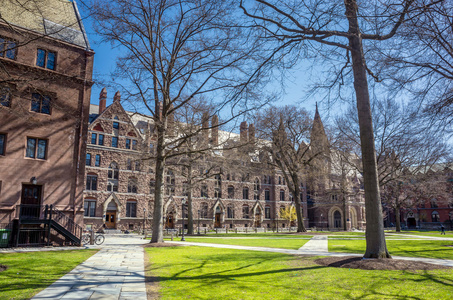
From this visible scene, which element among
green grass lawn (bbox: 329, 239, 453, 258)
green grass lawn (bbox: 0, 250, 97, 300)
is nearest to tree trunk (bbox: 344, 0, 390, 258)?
green grass lawn (bbox: 329, 239, 453, 258)

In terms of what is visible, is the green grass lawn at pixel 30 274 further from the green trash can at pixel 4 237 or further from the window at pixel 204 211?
the window at pixel 204 211

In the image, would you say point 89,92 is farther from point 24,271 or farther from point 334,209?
point 334,209

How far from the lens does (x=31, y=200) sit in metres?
17.5

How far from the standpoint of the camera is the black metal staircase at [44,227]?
639 inches

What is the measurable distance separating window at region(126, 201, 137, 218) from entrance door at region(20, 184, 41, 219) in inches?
989

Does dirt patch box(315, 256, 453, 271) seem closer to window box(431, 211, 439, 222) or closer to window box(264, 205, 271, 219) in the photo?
window box(264, 205, 271, 219)

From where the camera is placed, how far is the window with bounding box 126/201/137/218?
42125 millimetres

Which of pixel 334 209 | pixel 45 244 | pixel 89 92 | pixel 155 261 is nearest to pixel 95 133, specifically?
pixel 89 92

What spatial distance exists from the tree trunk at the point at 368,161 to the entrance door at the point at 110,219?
36382 millimetres

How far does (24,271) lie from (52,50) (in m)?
14.5

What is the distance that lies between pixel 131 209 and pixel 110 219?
2.96 meters

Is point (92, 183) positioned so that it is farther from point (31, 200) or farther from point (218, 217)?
point (31, 200)

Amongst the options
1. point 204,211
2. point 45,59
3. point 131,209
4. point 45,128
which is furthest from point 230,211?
point 45,59

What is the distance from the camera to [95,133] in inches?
1594
